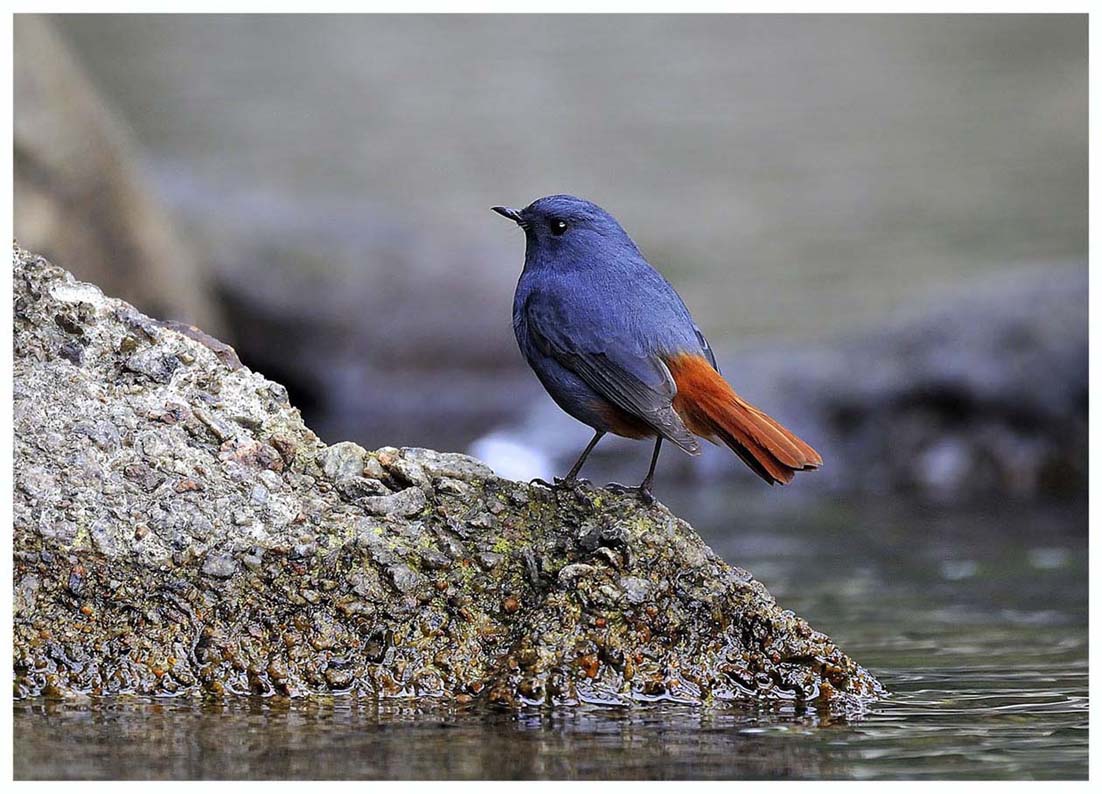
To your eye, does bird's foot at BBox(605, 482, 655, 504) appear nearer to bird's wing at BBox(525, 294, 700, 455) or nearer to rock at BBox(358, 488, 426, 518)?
bird's wing at BBox(525, 294, 700, 455)

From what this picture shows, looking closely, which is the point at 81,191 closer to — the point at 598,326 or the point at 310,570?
the point at 598,326

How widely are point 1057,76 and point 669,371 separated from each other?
1666 cm

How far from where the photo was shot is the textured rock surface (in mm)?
4137

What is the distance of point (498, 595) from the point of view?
427 cm

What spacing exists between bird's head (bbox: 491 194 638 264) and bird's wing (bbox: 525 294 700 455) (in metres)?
0.27

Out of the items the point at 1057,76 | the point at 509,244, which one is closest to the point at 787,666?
the point at 509,244

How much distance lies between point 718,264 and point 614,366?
10044mm

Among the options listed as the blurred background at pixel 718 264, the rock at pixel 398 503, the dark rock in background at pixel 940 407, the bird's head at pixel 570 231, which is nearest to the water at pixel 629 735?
A: the blurred background at pixel 718 264

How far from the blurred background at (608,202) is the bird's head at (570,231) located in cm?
390

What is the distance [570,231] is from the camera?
A: 494cm

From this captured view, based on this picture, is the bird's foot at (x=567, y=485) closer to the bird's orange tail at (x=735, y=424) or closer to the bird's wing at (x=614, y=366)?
the bird's wing at (x=614, y=366)

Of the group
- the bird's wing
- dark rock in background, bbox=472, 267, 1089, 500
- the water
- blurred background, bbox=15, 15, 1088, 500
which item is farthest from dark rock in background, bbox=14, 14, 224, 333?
the water

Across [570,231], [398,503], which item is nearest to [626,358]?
[570,231]

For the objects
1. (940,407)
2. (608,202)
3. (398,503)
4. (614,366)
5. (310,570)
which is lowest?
(310,570)
